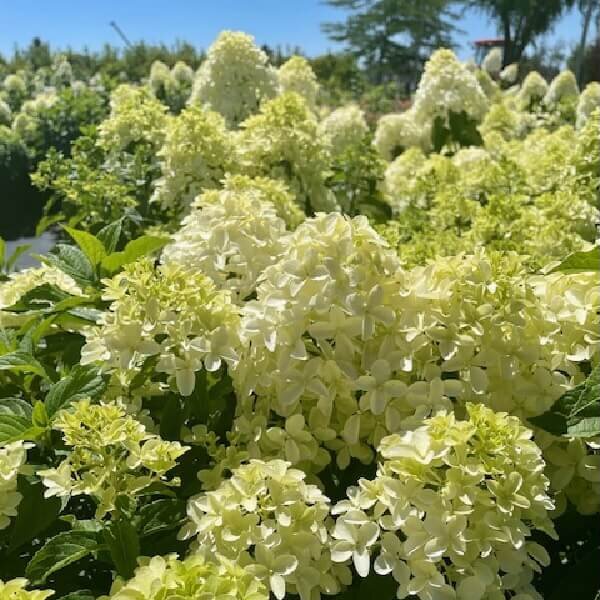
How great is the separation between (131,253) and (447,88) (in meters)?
2.68

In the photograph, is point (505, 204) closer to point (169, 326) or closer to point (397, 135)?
point (169, 326)

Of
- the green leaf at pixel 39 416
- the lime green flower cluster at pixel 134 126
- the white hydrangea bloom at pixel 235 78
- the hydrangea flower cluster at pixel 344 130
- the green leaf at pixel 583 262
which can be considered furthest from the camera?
the hydrangea flower cluster at pixel 344 130

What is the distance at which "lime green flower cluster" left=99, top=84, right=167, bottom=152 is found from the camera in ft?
9.48

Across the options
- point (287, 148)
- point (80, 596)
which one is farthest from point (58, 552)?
point (287, 148)

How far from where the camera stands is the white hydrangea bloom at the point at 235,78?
3.44 metres

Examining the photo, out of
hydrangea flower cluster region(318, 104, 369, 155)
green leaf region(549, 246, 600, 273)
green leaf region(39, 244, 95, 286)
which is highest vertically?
hydrangea flower cluster region(318, 104, 369, 155)

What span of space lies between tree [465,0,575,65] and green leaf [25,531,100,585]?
33418 millimetres

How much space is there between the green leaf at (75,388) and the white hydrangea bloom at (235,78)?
2412 millimetres

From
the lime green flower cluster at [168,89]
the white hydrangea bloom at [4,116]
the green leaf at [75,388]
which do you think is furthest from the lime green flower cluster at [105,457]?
the white hydrangea bloom at [4,116]

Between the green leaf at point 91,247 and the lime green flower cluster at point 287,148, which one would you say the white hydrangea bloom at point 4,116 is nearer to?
the lime green flower cluster at point 287,148

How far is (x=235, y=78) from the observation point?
349 cm

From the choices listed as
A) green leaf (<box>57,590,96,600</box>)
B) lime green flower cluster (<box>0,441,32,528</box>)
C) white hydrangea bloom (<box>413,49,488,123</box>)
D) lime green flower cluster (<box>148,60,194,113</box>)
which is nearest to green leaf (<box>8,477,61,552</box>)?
lime green flower cluster (<box>0,441,32,528</box>)

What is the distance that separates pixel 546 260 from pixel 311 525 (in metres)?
1.18

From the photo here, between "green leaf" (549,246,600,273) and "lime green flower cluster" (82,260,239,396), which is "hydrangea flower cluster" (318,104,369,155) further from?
"lime green flower cluster" (82,260,239,396)
